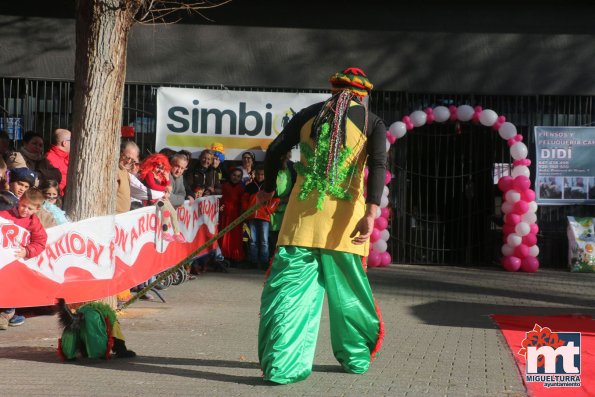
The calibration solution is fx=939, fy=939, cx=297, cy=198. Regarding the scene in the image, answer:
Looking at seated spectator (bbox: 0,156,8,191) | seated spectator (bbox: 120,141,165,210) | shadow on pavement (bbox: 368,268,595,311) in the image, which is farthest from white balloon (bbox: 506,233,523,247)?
seated spectator (bbox: 0,156,8,191)

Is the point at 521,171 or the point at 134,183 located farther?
the point at 521,171

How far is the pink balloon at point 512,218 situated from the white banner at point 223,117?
140 inches

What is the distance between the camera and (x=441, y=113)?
14.9m

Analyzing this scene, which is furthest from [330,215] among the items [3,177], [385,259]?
[385,259]

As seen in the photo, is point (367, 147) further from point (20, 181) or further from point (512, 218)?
point (512, 218)

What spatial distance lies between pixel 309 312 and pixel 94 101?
13.6 feet

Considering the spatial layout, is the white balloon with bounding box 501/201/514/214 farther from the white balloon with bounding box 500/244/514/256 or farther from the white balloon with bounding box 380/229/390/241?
the white balloon with bounding box 380/229/390/241

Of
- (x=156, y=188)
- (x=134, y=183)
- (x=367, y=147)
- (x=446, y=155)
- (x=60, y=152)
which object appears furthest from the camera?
(x=446, y=155)

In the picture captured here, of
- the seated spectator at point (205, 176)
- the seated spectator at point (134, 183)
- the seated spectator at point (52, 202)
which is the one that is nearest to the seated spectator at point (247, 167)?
the seated spectator at point (205, 176)

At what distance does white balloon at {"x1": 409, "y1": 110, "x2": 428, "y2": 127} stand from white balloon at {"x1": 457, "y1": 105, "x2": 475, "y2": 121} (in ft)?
1.74

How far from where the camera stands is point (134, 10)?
9375mm

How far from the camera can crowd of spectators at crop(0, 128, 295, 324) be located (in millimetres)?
8352

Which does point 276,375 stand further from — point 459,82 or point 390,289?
point 459,82

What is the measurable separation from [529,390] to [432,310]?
4500 mm
